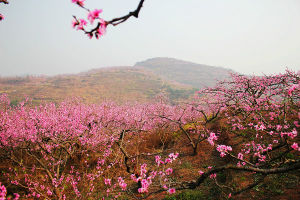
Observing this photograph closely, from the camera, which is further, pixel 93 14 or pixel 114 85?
pixel 114 85

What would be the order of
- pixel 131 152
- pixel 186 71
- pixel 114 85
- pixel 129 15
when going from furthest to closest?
pixel 186 71 < pixel 114 85 < pixel 131 152 < pixel 129 15

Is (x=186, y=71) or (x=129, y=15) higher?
(x=186, y=71)

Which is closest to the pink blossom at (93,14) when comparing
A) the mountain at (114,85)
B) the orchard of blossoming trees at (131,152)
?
the orchard of blossoming trees at (131,152)

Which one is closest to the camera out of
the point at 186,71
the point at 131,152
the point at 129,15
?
the point at 129,15

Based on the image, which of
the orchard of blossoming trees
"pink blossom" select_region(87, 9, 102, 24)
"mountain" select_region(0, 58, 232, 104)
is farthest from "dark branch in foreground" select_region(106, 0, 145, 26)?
"mountain" select_region(0, 58, 232, 104)

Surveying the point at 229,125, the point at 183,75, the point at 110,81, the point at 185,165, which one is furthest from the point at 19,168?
the point at 183,75

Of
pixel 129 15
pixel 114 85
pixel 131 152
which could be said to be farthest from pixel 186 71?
pixel 129 15

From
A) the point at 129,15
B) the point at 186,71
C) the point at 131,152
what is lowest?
the point at 131,152

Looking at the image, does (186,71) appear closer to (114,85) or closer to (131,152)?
(114,85)

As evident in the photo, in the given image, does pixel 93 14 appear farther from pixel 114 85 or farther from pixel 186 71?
pixel 186 71

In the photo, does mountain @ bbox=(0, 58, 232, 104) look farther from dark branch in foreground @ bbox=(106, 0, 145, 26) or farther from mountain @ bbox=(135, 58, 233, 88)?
dark branch in foreground @ bbox=(106, 0, 145, 26)

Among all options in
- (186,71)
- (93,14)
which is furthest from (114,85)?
(186,71)

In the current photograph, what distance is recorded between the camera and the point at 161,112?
16.0m

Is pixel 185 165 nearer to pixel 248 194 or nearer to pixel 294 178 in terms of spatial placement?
pixel 248 194
